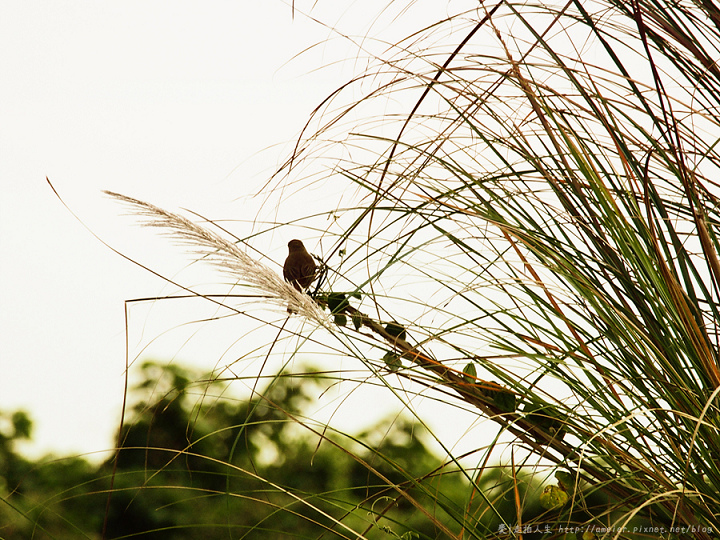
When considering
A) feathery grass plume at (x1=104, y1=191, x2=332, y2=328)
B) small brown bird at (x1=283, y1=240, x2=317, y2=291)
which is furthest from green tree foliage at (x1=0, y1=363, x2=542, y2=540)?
feathery grass plume at (x1=104, y1=191, x2=332, y2=328)

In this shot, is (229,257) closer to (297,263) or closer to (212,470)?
(297,263)

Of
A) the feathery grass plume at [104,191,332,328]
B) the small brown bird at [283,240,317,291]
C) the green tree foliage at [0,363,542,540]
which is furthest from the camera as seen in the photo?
the green tree foliage at [0,363,542,540]

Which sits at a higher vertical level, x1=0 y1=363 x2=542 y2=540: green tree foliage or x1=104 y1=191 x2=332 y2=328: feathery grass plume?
x1=104 y1=191 x2=332 y2=328: feathery grass plume

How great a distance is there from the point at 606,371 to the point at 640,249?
0.13m

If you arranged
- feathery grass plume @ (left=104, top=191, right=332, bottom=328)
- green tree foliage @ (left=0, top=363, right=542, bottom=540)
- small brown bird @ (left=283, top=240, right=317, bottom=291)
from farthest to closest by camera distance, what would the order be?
green tree foliage @ (left=0, top=363, right=542, bottom=540) → small brown bird @ (left=283, top=240, right=317, bottom=291) → feathery grass plume @ (left=104, top=191, right=332, bottom=328)

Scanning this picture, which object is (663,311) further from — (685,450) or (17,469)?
(17,469)

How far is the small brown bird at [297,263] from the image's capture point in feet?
2.92

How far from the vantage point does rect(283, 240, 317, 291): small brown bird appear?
89 cm

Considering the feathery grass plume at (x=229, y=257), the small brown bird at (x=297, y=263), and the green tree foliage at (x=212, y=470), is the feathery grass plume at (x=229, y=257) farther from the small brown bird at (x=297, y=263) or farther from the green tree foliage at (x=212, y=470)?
the green tree foliage at (x=212, y=470)

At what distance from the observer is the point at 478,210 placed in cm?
69

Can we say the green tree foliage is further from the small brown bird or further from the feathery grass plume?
the feathery grass plume

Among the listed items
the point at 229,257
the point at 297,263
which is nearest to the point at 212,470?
the point at 297,263

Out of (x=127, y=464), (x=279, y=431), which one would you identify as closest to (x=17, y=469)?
(x=127, y=464)

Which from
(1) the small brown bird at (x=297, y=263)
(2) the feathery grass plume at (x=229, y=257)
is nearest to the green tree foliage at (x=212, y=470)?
(1) the small brown bird at (x=297, y=263)
